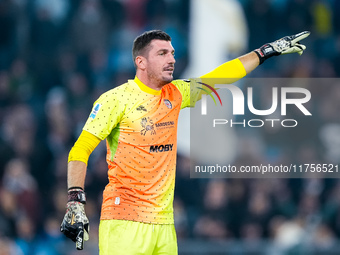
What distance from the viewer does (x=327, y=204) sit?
11.8 meters

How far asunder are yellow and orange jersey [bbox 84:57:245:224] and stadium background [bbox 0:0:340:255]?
15.4 ft

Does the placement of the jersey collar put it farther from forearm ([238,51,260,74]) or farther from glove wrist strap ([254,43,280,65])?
glove wrist strap ([254,43,280,65])

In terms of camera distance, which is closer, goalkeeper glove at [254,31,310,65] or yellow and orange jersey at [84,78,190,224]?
yellow and orange jersey at [84,78,190,224]

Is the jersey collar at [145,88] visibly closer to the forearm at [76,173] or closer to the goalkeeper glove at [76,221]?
the forearm at [76,173]

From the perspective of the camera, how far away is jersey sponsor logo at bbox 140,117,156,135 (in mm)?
6199

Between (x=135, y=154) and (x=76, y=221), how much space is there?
77 cm

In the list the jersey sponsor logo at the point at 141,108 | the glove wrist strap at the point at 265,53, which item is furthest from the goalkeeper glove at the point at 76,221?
the glove wrist strap at the point at 265,53

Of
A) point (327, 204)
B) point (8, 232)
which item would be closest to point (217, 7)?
point (327, 204)

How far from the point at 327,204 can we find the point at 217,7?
4.45 m

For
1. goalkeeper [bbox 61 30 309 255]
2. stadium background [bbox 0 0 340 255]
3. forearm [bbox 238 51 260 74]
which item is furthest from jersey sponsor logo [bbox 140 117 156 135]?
stadium background [bbox 0 0 340 255]

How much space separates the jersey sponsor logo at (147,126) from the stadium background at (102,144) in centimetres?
482

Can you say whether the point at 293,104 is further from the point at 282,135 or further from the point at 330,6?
the point at 330,6

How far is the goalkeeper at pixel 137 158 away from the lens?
6.01 metres

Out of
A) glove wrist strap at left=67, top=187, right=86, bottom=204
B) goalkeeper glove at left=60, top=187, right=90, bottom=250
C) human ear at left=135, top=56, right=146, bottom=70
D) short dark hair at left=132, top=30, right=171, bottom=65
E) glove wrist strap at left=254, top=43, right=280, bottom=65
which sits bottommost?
goalkeeper glove at left=60, top=187, right=90, bottom=250
